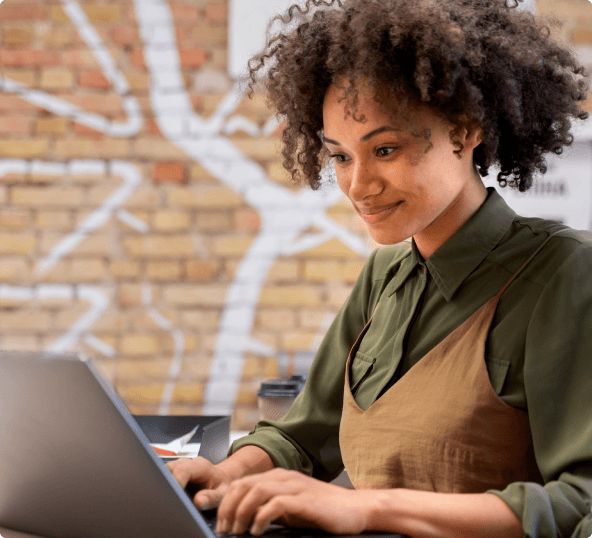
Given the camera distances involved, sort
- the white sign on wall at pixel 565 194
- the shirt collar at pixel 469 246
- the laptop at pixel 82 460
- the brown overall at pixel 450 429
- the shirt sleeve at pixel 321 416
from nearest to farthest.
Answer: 1. the laptop at pixel 82 460
2. the brown overall at pixel 450 429
3. the shirt collar at pixel 469 246
4. the shirt sleeve at pixel 321 416
5. the white sign on wall at pixel 565 194

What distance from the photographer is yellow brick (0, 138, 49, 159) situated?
195 cm

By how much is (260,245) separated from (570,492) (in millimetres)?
1401

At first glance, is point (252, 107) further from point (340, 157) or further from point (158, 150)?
point (340, 157)

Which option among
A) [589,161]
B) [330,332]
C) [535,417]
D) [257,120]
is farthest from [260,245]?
[535,417]

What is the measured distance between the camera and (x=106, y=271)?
1.94m

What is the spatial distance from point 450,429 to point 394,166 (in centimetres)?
34

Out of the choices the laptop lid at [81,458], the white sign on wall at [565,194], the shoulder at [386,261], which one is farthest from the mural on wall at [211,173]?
the laptop lid at [81,458]

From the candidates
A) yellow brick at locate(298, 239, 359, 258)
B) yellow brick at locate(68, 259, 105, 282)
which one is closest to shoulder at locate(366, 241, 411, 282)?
yellow brick at locate(298, 239, 359, 258)

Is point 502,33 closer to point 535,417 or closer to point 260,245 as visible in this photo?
point 535,417

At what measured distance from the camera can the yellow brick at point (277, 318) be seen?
6.26ft

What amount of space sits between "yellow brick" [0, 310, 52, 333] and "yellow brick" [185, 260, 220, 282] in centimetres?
48

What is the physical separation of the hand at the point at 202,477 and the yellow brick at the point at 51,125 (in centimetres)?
148

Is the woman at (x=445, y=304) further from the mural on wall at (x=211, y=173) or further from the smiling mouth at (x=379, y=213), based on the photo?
the mural on wall at (x=211, y=173)

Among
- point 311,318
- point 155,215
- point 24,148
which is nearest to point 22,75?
point 24,148
